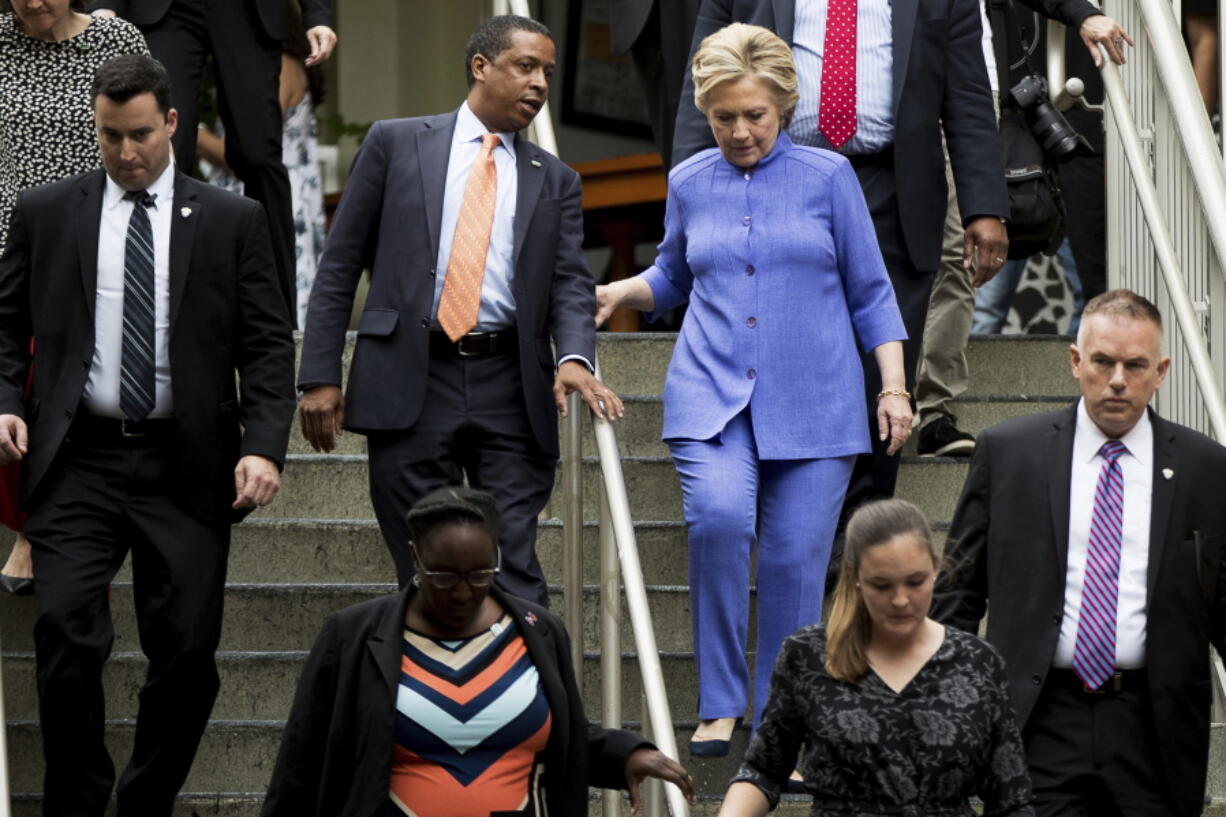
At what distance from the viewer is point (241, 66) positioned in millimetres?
7941

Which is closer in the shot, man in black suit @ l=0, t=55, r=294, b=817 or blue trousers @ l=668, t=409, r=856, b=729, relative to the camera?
man in black suit @ l=0, t=55, r=294, b=817

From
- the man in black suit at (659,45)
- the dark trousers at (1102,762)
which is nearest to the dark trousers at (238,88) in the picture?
the man in black suit at (659,45)

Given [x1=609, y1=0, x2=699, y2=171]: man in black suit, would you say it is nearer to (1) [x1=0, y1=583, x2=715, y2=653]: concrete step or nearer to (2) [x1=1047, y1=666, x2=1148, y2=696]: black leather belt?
(1) [x1=0, y1=583, x2=715, y2=653]: concrete step

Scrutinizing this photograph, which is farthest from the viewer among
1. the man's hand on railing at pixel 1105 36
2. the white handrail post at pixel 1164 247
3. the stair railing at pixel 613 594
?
the man's hand on railing at pixel 1105 36

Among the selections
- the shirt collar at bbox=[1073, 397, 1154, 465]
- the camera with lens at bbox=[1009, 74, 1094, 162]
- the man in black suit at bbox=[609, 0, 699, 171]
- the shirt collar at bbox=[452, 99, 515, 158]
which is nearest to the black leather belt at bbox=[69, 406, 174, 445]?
the shirt collar at bbox=[452, 99, 515, 158]

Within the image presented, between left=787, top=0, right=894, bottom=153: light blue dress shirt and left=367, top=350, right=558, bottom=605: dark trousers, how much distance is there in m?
1.13

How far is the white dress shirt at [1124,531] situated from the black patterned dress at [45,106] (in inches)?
112

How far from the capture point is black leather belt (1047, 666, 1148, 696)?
5344mm

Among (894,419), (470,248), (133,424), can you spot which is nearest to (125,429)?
(133,424)

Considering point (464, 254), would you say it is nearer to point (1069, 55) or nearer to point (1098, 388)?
point (1098, 388)

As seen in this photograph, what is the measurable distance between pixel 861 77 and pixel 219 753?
2419 millimetres

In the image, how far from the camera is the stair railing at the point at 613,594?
5.52m

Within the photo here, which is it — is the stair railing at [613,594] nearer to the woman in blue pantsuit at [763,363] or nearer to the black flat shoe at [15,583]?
the woman in blue pantsuit at [763,363]

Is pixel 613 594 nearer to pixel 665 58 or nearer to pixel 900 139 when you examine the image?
pixel 900 139
